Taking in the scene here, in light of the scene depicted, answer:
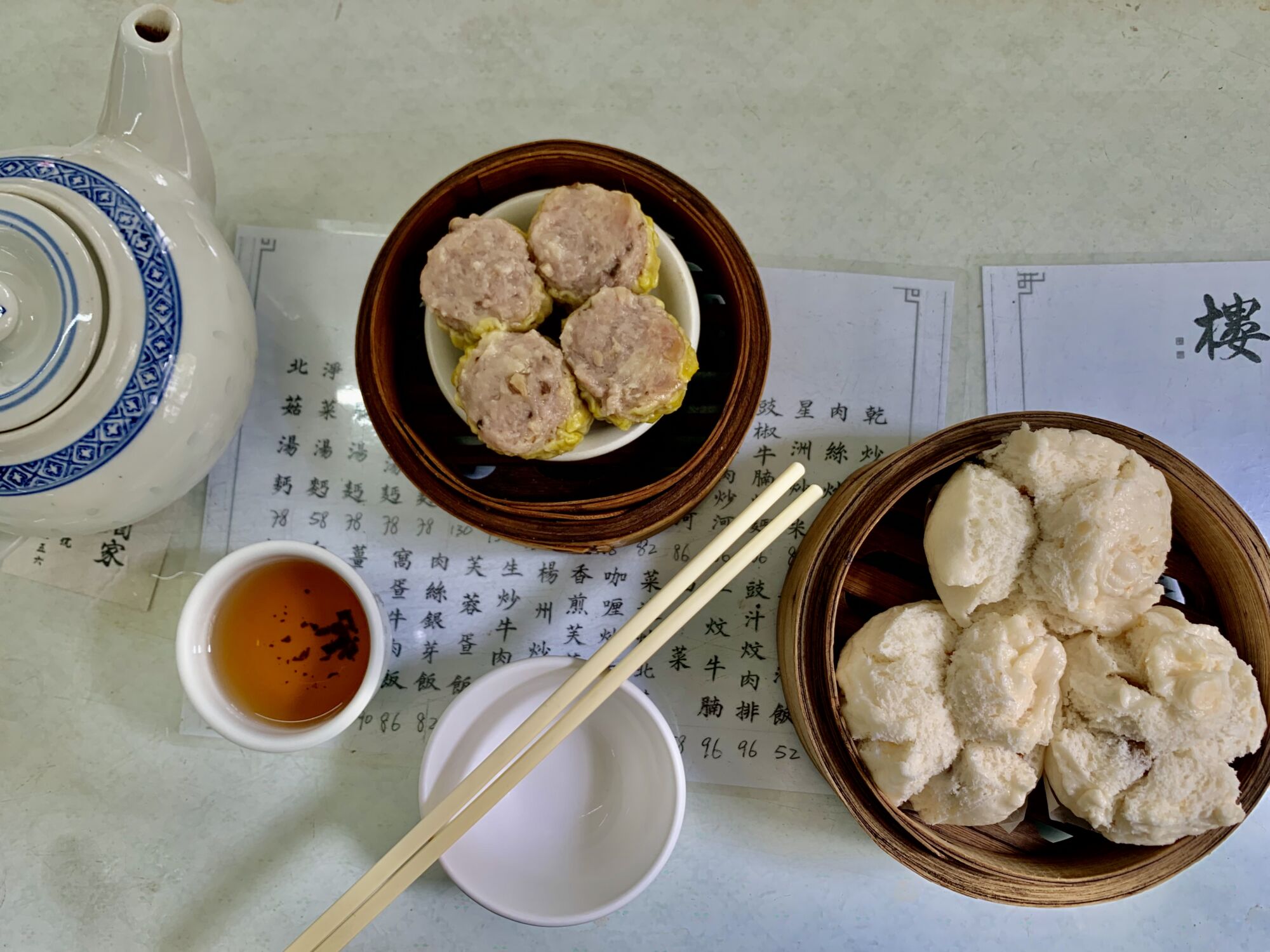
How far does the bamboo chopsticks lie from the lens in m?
0.79

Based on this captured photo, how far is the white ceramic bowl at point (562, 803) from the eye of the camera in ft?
2.82

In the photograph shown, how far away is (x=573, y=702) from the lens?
827 mm

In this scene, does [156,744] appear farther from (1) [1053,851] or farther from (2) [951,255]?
(2) [951,255]

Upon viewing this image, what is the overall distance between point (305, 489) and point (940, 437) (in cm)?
77

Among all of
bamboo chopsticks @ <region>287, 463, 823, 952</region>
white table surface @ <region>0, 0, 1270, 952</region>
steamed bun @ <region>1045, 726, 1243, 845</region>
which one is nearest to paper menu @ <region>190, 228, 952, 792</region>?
white table surface @ <region>0, 0, 1270, 952</region>

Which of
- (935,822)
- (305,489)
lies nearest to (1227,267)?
(935,822)

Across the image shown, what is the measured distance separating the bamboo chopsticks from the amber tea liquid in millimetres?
207

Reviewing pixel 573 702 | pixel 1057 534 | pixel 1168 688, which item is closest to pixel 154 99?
pixel 573 702

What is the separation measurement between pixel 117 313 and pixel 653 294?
0.50 m

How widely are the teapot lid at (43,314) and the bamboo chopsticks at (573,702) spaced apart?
20.0 inches

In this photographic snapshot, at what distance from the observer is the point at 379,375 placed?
87cm

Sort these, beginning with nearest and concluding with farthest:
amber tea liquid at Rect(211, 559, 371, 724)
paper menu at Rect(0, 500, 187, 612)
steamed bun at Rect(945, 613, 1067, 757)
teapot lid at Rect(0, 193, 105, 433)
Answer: teapot lid at Rect(0, 193, 105, 433) → steamed bun at Rect(945, 613, 1067, 757) → amber tea liquid at Rect(211, 559, 371, 724) → paper menu at Rect(0, 500, 187, 612)

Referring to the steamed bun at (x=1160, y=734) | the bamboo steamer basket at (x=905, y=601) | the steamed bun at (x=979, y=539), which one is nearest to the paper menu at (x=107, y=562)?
the bamboo steamer basket at (x=905, y=601)

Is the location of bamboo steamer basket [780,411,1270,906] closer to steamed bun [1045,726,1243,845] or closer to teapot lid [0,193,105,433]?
steamed bun [1045,726,1243,845]
